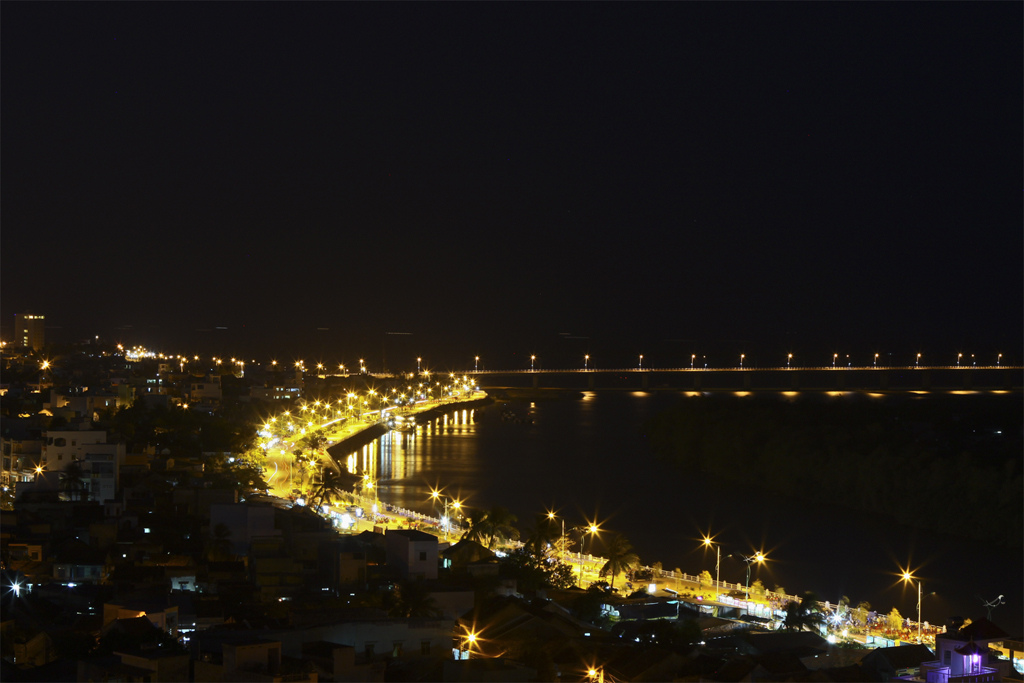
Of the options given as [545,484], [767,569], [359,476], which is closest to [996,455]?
[545,484]

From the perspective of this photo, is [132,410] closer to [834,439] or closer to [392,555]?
[392,555]

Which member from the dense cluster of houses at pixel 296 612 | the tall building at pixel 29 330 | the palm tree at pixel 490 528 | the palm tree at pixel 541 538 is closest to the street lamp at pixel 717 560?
the dense cluster of houses at pixel 296 612

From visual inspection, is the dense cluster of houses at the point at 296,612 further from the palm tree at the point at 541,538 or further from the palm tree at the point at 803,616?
the palm tree at the point at 541,538

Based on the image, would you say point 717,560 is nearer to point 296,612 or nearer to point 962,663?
point 962,663

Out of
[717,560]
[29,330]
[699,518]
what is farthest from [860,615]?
[29,330]

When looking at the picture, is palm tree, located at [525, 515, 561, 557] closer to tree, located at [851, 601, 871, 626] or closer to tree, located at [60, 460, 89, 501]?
tree, located at [851, 601, 871, 626]

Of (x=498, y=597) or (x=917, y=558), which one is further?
(x=917, y=558)
